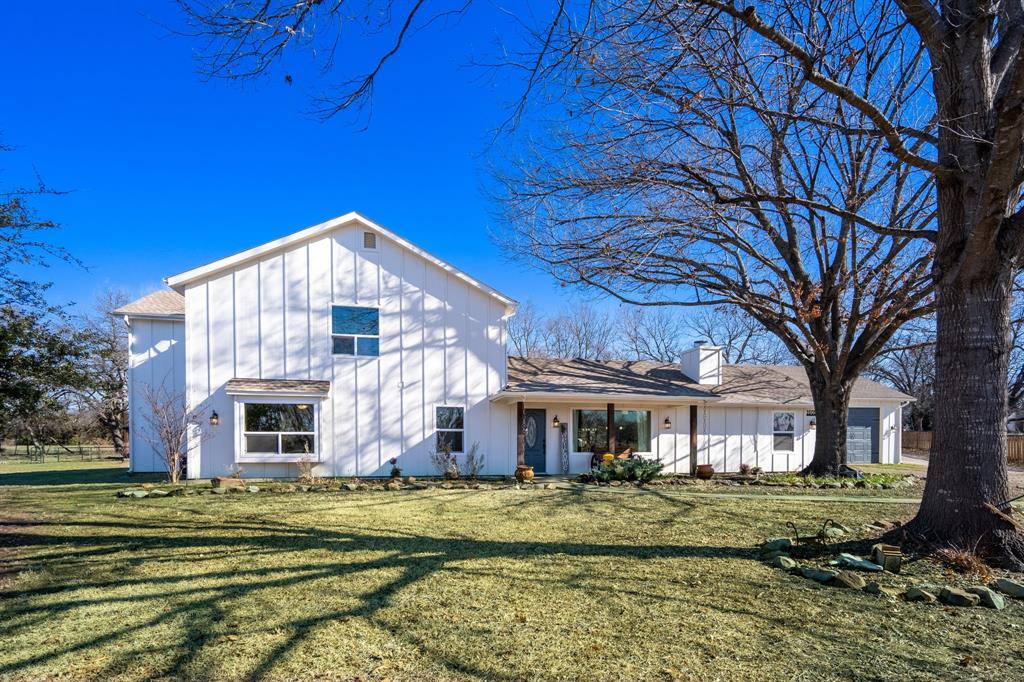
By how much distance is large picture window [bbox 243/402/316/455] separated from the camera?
1370 centimetres

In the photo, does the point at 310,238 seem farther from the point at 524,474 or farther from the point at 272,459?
the point at 524,474

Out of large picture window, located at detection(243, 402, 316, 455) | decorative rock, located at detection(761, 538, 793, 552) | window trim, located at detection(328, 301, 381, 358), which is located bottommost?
decorative rock, located at detection(761, 538, 793, 552)

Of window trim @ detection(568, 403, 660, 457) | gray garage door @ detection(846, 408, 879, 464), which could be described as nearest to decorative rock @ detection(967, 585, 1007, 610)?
window trim @ detection(568, 403, 660, 457)

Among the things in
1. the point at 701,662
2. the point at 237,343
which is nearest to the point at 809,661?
the point at 701,662

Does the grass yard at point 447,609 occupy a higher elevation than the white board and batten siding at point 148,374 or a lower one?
lower

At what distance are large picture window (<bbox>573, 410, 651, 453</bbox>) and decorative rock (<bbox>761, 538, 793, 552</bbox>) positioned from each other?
929 centimetres

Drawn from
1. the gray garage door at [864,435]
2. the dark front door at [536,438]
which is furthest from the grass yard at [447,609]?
the gray garage door at [864,435]

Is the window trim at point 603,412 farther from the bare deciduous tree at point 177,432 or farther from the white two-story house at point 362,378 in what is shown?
the bare deciduous tree at point 177,432

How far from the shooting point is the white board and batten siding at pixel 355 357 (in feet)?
45.4

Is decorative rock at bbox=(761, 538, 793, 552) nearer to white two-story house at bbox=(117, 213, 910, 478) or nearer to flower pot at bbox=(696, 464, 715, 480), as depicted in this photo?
white two-story house at bbox=(117, 213, 910, 478)

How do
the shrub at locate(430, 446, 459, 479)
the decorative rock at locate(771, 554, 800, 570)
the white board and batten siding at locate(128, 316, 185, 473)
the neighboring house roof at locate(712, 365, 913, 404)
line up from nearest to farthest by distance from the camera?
the decorative rock at locate(771, 554, 800, 570)
the shrub at locate(430, 446, 459, 479)
the white board and batten siding at locate(128, 316, 185, 473)
the neighboring house roof at locate(712, 365, 913, 404)

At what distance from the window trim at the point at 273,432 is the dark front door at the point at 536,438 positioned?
551cm

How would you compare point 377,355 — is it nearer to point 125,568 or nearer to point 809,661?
point 125,568

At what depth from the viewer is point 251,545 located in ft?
22.0
